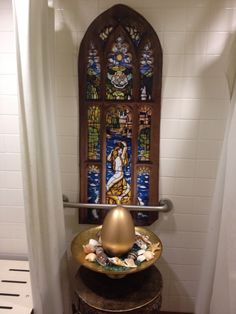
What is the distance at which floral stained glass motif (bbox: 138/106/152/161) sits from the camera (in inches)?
55.2

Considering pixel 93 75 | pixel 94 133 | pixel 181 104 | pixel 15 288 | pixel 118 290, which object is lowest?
pixel 15 288

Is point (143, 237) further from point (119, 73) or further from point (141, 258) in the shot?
point (119, 73)

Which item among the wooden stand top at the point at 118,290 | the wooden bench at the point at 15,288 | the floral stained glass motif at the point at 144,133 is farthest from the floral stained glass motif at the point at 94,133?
the wooden bench at the point at 15,288

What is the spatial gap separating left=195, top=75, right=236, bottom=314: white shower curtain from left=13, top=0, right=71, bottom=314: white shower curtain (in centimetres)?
72

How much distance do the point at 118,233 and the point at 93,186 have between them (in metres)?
0.39

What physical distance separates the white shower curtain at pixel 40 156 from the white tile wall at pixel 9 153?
0.27 m

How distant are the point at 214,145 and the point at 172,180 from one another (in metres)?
0.28

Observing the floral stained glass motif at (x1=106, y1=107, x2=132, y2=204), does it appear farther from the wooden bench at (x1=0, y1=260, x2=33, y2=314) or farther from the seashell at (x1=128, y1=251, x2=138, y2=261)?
the wooden bench at (x1=0, y1=260, x2=33, y2=314)

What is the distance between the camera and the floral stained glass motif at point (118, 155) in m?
1.42

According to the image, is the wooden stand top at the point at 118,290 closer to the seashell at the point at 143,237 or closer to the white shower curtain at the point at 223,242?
the seashell at the point at 143,237

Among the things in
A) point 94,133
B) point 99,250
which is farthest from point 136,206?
point 94,133

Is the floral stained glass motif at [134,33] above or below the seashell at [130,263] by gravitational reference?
above

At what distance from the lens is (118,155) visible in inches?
57.5

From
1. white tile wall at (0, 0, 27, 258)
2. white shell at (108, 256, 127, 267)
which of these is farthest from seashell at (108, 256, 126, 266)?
white tile wall at (0, 0, 27, 258)
